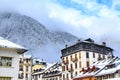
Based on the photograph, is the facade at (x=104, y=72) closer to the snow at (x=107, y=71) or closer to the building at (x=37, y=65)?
the snow at (x=107, y=71)

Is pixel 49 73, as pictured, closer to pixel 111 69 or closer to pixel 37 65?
pixel 37 65

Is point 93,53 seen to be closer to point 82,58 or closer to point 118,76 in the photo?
point 82,58

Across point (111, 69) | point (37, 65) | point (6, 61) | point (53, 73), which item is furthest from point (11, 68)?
point (37, 65)

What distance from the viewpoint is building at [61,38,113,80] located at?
95.4 metres

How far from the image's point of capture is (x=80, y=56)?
314 feet

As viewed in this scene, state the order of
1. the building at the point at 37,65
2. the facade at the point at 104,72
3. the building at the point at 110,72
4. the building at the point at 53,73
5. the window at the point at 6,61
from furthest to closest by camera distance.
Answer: the building at the point at 37,65, the building at the point at 53,73, the facade at the point at 104,72, the building at the point at 110,72, the window at the point at 6,61

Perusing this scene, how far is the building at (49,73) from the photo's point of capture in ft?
348

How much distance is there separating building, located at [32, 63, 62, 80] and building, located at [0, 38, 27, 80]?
66680mm

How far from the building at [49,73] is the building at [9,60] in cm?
6668

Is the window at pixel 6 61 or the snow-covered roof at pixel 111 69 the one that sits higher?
the snow-covered roof at pixel 111 69

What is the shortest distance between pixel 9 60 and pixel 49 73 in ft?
240

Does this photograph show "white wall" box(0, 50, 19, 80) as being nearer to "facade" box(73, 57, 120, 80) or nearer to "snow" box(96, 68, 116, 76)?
"facade" box(73, 57, 120, 80)

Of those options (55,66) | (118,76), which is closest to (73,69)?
(55,66)

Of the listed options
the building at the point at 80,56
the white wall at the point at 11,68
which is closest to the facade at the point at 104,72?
the building at the point at 80,56
